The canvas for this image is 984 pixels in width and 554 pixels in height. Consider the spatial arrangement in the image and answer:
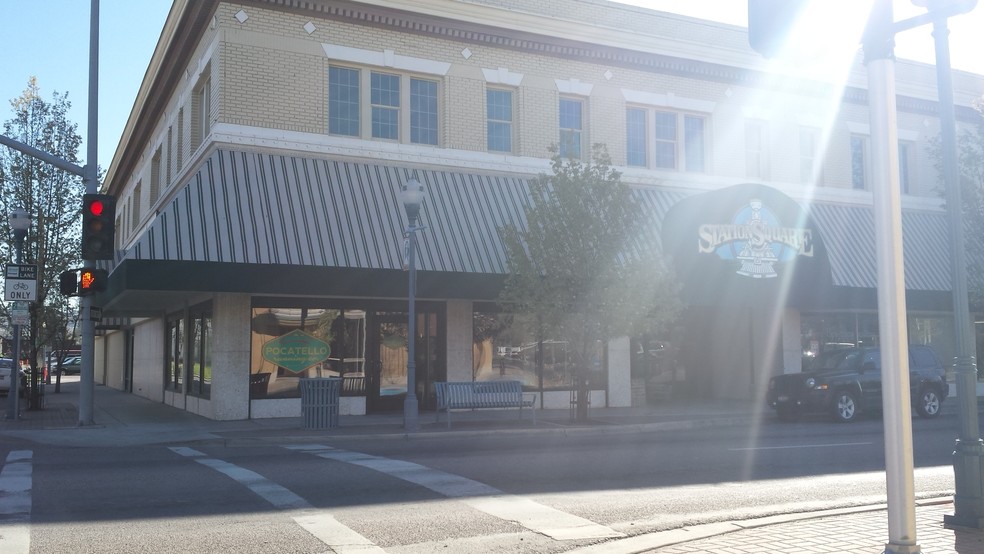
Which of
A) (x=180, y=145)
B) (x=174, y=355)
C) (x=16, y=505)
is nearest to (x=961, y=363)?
(x=16, y=505)

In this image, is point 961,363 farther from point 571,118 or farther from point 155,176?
point 155,176

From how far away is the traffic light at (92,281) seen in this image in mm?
17734

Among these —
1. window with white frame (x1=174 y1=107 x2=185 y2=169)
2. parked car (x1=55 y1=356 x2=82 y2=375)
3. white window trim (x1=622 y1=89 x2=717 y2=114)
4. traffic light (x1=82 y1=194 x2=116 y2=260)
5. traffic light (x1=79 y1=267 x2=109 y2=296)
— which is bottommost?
parked car (x1=55 y1=356 x2=82 y2=375)

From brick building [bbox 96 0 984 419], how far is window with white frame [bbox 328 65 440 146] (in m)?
0.05

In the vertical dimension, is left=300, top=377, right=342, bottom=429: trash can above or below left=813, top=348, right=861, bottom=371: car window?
below

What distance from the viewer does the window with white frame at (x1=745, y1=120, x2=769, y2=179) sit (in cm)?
2653

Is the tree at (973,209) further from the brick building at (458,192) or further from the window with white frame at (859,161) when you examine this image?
the window with white frame at (859,161)

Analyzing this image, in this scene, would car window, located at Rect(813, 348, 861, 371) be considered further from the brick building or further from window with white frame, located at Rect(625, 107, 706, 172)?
window with white frame, located at Rect(625, 107, 706, 172)

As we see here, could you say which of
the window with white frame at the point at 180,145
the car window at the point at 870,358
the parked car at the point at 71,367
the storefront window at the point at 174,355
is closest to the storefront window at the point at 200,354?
the storefront window at the point at 174,355

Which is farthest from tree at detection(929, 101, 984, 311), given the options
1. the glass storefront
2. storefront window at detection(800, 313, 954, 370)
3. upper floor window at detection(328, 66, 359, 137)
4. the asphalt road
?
upper floor window at detection(328, 66, 359, 137)

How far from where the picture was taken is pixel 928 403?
2123 centimetres

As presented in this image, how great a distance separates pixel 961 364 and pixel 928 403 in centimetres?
1494

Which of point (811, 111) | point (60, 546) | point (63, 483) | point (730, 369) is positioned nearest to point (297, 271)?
point (63, 483)

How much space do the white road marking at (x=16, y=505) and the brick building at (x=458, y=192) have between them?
224 inches
